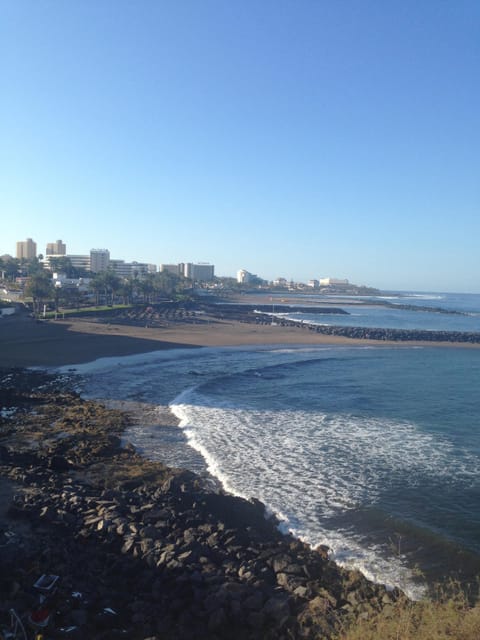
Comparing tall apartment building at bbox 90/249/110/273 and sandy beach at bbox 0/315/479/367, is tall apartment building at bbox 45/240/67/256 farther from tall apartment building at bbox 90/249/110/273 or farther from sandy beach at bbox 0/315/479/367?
sandy beach at bbox 0/315/479/367

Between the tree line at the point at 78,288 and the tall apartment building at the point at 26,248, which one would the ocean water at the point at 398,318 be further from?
the tall apartment building at the point at 26,248

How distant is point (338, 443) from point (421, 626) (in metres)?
11.2

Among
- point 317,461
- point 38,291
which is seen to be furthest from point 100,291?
point 317,461

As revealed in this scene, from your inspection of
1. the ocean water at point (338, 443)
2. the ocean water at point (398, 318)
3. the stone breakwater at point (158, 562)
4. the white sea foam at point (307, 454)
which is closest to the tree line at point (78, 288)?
the ocean water at point (398, 318)

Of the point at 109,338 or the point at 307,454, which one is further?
the point at 109,338

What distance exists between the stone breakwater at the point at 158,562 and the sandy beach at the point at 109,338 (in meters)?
19.7

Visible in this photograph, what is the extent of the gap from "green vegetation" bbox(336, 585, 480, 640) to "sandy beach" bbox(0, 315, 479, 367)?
27039 millimetres

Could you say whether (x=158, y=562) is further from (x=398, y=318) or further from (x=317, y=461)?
(x=398, y=318)

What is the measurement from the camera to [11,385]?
23844mm

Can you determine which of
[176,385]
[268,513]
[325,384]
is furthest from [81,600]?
[325,384]

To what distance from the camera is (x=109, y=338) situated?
133 feet

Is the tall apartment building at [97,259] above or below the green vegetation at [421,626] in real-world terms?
above

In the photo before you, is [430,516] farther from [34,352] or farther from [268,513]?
[34,352]

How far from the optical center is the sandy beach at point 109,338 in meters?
33.0
